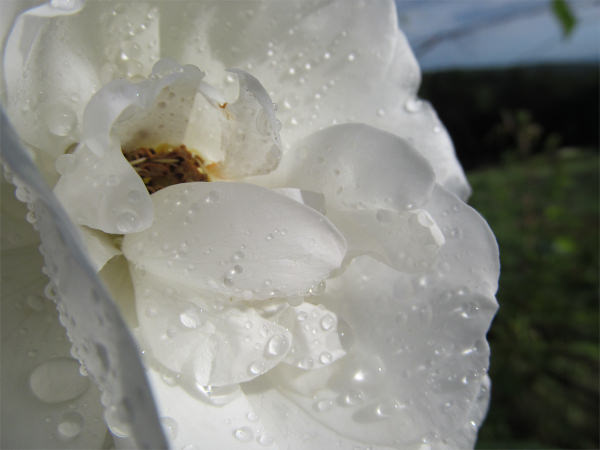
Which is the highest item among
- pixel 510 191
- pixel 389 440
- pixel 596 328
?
pixel 389 440

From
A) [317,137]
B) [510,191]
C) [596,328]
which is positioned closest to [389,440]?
[317,137]

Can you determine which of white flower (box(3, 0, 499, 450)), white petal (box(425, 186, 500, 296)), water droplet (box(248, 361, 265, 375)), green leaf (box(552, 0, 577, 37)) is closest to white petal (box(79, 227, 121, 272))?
white flower (box(3, 0, 499, 450))

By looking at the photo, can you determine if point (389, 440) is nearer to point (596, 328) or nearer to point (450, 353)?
Result: point (450, 353)

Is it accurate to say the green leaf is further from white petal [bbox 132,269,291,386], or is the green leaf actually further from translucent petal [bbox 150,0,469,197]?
white petal [bbox 132,269,291,386]

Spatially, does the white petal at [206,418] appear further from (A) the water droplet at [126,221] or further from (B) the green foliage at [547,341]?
(B) the green foliage at [547,341]

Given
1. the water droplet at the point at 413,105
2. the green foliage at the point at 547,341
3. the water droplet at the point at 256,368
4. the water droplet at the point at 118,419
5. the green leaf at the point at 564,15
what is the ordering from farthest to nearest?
the green foliage at the point at 547,341
the green leaf at the point at 564,15
the water droplet at the point at 413,105
the water droplet at the point at 256,368
the water droplet at the point at 118,419

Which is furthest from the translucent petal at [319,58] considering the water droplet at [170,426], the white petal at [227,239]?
the water droplet at [170,426]
